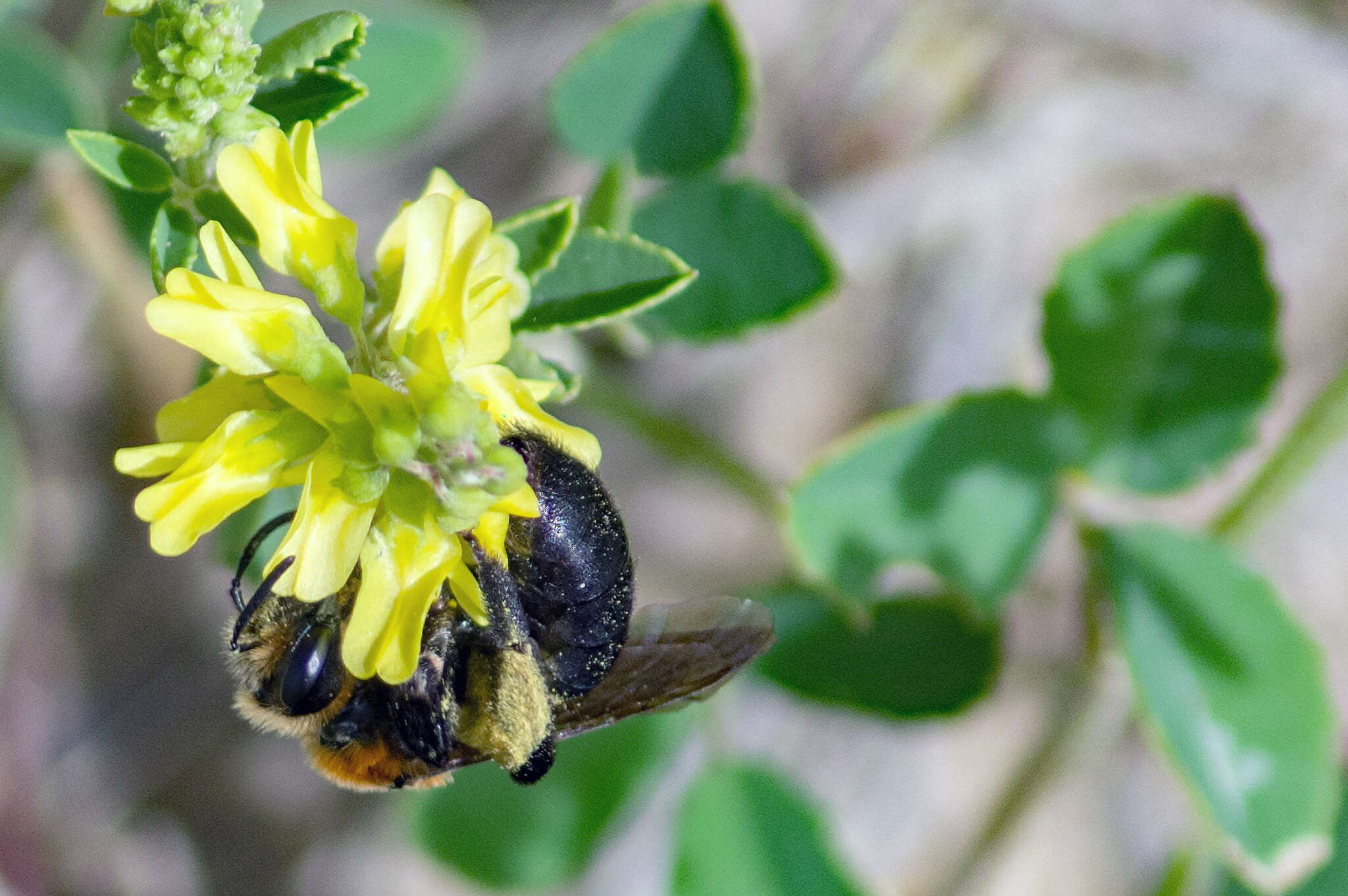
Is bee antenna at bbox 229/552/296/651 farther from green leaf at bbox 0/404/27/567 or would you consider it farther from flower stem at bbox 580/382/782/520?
green leaf at bbox 0/404/27/567

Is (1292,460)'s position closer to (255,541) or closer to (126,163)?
(255,541)

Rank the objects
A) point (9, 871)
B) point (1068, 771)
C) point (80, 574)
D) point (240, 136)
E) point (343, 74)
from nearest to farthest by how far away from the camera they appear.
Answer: point (240, 136) → point (343, 74) → point (1068, 771) → point (9, 871) → point (80, 574)

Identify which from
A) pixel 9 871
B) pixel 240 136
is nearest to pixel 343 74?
pixel 240 136

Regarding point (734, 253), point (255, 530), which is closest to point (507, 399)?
point (255, 530)

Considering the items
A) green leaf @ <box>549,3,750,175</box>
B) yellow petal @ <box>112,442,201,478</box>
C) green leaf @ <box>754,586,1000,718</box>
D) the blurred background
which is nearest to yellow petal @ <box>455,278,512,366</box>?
yellow petal @ <box>112,442,201,478</box>

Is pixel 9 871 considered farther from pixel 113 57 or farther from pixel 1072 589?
pixel 1072 589

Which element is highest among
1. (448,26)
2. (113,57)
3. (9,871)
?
(448,26)

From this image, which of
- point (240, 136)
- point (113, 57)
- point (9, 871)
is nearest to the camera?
point (240, 136)
